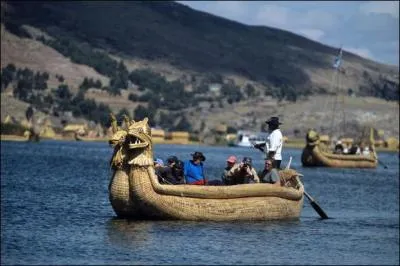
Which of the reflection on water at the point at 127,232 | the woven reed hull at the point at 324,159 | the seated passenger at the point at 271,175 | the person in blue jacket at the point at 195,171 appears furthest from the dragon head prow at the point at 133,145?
the woven reed hull at the point at 324,159

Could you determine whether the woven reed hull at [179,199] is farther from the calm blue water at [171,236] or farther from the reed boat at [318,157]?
the reed boat at [318,157]

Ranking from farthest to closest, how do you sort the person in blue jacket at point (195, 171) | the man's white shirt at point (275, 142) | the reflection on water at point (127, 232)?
the man's white shirt at point (275, 142)
the person in blue jacket at point (195, 171)
the reflection on water at point (127, 232)

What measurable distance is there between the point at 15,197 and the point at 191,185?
12.6m

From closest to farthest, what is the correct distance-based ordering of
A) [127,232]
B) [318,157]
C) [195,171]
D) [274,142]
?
[127,232] → [195,171] → [274,142] → [318,157]

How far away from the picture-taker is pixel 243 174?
40.9 meters

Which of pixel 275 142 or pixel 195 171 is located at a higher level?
pixel 275 142

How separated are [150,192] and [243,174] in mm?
3808

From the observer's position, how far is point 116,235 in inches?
1404

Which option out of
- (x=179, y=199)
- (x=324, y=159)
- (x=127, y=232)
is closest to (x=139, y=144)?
(x=179, y=199)

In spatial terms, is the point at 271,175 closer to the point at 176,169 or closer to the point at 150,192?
the point at 176,169

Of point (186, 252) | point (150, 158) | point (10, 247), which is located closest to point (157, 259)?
point (186, 252)

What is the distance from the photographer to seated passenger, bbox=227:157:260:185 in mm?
40844

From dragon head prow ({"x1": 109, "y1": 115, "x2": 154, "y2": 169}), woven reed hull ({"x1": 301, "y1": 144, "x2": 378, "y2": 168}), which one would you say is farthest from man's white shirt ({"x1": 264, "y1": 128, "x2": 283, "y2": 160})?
woven reed hull ({"x1": 301, "y1": 144, "x2": 378, "y2": 168})

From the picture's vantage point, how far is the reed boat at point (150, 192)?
3819cm
